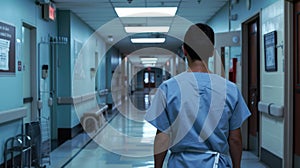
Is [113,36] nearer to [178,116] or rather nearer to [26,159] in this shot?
[26,159]

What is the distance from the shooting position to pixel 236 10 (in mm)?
7066

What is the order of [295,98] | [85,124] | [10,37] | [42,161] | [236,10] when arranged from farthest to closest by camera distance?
[85,124]
[236,10]
[42,161]
[10,37]
[295,98]

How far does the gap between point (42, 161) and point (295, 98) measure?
138 inches

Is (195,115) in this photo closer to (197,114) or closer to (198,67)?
(197,114)

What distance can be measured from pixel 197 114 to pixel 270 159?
3.84 metres

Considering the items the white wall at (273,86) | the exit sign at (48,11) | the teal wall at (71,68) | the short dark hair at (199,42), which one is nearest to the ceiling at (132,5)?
the teal wall at (71,68)

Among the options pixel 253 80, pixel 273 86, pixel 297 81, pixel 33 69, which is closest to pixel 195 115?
pixel 297 81

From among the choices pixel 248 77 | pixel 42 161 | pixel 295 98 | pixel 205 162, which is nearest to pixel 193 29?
pixel 205 162

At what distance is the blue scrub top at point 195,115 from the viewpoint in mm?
1666

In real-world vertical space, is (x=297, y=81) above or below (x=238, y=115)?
above

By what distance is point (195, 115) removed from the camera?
167 cm

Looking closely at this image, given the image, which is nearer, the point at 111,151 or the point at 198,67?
the point at 198,67

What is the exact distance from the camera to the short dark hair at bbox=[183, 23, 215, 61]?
1.71 m

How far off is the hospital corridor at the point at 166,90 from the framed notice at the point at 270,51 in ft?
0.04
